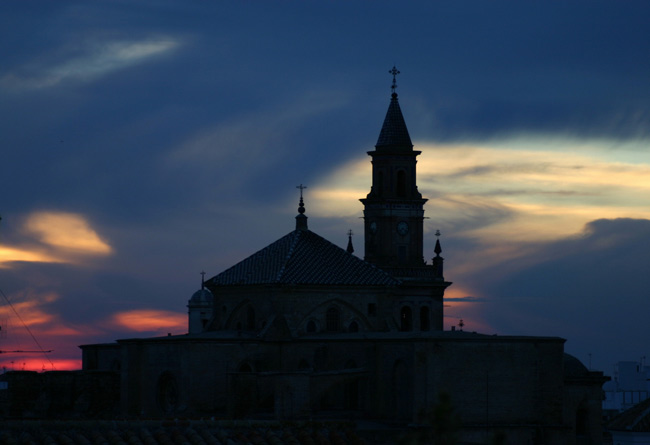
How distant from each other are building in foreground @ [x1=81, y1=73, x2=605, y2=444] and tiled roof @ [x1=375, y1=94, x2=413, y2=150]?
0.26 ft

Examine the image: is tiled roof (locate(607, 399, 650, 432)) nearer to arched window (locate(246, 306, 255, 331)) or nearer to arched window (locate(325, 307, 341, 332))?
arched window (locate(325, 307, 341, 332))

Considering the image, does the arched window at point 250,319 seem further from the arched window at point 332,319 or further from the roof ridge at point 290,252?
the arched window at point 332,319

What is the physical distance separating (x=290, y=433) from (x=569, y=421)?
17.7 metres

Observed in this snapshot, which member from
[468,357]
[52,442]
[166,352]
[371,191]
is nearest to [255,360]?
[166,352]

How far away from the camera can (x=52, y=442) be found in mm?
39938

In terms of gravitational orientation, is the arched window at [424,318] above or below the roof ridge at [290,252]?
below

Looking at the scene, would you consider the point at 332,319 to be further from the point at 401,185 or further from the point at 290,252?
the point at 401,185

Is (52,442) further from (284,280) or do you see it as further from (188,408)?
(284,280)

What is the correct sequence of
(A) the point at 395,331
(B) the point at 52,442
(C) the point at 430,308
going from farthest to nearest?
1. (C) the point at 430,308
2. (A) the point at 395,331
3. (B) the point at 52,442

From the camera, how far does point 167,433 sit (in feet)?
140

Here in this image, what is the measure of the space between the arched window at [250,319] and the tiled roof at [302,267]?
1269mm

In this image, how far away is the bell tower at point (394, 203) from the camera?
73.1 meters

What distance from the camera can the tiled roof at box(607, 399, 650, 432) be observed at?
51.9 metres

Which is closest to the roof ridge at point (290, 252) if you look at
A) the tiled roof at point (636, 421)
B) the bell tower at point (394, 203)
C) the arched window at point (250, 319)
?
the arched window at point (250, 319)
